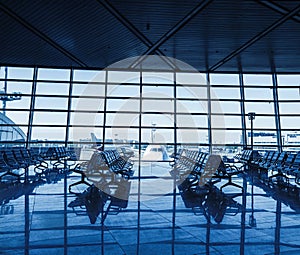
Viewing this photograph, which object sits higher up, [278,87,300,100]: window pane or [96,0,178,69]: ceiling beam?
[96,0,178,69]: ceiling beam

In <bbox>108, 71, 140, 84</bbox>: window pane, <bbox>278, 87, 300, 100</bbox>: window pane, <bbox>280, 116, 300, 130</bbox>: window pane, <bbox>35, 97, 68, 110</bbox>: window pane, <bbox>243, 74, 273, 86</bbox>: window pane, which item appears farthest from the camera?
<bbox>243, 74, 273, 86</bbox>: window pane

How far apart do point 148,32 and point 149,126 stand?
4288 millimetres

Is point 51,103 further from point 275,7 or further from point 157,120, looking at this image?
point 275,7

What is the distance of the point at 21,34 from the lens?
8.16m

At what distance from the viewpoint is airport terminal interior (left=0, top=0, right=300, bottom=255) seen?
110 inches

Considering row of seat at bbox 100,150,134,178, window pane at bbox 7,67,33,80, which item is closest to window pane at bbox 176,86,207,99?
row of seat at bbox 100,150,134,178

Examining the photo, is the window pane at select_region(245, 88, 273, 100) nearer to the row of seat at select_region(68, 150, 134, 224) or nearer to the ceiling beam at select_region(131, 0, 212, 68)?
the ceiling beam at select_region(131, 0, 212, 68)

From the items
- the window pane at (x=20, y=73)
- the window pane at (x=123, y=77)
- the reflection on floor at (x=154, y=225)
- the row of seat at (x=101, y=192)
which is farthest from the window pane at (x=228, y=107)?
the window pane at (x=20, y=73)

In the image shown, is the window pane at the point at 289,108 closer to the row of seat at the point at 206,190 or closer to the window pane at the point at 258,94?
the window pane at the point at 258,94

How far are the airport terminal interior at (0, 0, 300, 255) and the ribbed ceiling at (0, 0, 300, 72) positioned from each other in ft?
0.19

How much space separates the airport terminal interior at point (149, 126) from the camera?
2.79 m

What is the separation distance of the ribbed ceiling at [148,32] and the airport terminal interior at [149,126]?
2.2 inches

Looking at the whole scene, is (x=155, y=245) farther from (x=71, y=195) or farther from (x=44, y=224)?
(x=71, y=195)

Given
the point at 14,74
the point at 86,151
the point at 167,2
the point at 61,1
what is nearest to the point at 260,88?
the point at 167,2
